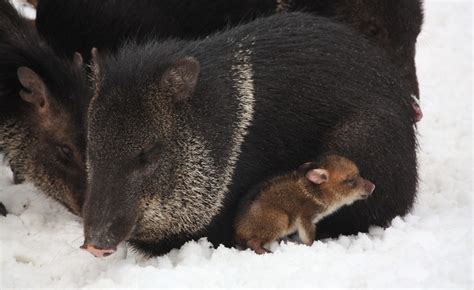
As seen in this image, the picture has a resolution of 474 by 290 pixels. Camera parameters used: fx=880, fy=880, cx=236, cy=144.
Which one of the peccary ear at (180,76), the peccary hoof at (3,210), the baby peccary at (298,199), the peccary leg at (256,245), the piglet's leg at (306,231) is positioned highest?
the peccary ear at (180,76)

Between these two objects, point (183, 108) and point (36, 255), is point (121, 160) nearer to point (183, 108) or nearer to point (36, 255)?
point (183, 108)

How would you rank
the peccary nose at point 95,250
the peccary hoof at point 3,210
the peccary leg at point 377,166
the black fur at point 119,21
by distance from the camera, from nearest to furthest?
the peccary nose at point 95,250
the peccary leg at point 377,166
the peccary hoof at point 3,210
the black fur at point 119,21

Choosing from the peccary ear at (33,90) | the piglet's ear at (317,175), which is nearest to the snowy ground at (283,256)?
the piglet's ear at (317,175)

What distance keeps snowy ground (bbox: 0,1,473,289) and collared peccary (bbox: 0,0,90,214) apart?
343 mm

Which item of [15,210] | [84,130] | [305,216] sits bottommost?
[15,210]

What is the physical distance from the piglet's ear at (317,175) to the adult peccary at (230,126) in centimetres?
31

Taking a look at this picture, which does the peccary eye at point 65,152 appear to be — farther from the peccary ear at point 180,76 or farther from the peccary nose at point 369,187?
the peccary nose at point 369,187

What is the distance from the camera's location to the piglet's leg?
224 inches

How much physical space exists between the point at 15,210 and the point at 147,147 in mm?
1792

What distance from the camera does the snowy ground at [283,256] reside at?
5.01 m

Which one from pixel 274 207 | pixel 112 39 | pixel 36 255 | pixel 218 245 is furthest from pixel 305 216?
pixel 112 39

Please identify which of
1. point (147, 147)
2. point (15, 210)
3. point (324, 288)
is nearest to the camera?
point (324, 288)

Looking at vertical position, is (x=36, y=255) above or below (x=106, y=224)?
below

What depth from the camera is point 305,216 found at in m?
5.78
